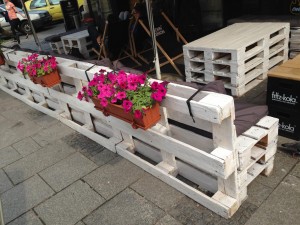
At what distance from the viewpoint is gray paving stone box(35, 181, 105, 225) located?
293cm

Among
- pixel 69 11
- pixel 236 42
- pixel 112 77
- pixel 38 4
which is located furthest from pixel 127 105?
pixel 38 4

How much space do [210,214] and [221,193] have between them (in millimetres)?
207

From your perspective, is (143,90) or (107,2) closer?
(143,90)

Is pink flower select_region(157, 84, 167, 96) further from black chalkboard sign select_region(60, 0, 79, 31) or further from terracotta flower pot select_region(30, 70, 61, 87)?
black chalkboard sign select_region(60, 0, 79, 31)

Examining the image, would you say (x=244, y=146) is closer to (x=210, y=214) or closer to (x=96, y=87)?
(x=210, y=214)

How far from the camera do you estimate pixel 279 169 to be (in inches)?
121

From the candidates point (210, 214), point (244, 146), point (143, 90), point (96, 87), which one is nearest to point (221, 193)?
point (210, 214)

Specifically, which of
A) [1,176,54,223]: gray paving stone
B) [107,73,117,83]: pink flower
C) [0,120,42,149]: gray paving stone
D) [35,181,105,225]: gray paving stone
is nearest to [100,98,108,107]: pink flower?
[107,73,117,83]: pink flower

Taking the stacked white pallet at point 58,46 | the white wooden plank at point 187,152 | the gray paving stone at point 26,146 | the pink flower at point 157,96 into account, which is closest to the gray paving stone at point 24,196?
the gray paving stone at point 26,146

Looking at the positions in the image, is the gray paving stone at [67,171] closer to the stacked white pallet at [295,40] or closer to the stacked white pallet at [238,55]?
the stacked white pallet at [238,55]

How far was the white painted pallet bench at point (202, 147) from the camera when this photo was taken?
238cm

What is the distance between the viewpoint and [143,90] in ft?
8.64

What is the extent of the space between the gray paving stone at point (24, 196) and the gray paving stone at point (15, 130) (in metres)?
1.33

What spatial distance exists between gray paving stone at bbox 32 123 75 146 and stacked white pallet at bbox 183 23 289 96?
7.11 ft
